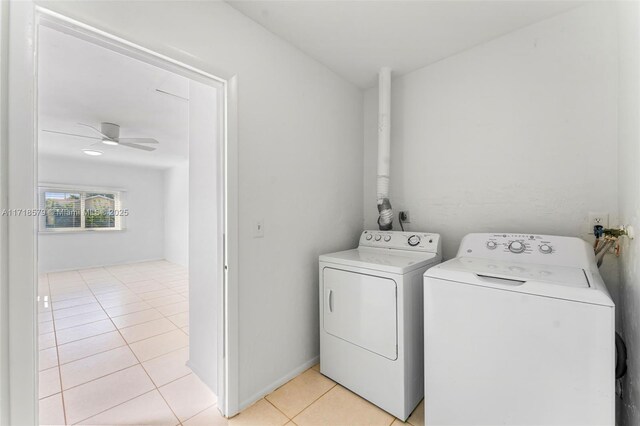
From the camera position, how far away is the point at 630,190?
1161mm

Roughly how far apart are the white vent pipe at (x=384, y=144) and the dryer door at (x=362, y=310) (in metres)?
0.69

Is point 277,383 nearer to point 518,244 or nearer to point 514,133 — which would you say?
point 518,244

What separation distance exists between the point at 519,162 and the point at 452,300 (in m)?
1.14

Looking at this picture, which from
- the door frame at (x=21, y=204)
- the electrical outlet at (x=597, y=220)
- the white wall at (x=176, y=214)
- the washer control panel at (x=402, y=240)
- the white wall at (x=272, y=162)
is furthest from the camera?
the white wall at (x=176, y=214)

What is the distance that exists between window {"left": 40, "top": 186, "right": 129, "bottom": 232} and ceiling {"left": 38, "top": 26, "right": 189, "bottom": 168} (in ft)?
4.49

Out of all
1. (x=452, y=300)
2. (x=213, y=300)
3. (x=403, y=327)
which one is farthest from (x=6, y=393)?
(x=452, y=300)

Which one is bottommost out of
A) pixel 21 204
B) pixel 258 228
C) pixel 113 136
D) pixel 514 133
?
pixel 258 228

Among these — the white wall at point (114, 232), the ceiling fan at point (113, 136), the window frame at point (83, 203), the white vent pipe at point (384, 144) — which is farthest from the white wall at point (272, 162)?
the white wall at point (114, 232)

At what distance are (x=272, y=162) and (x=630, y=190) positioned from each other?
1.80 meters

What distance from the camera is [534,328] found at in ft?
3.53

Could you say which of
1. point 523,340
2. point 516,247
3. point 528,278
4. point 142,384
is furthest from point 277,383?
point 516,247

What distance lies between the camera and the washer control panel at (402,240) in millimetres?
1891

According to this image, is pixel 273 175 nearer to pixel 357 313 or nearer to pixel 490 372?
pixel 357 313

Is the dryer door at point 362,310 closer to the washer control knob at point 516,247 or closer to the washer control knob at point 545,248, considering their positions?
the washer control knob at point 516,247
